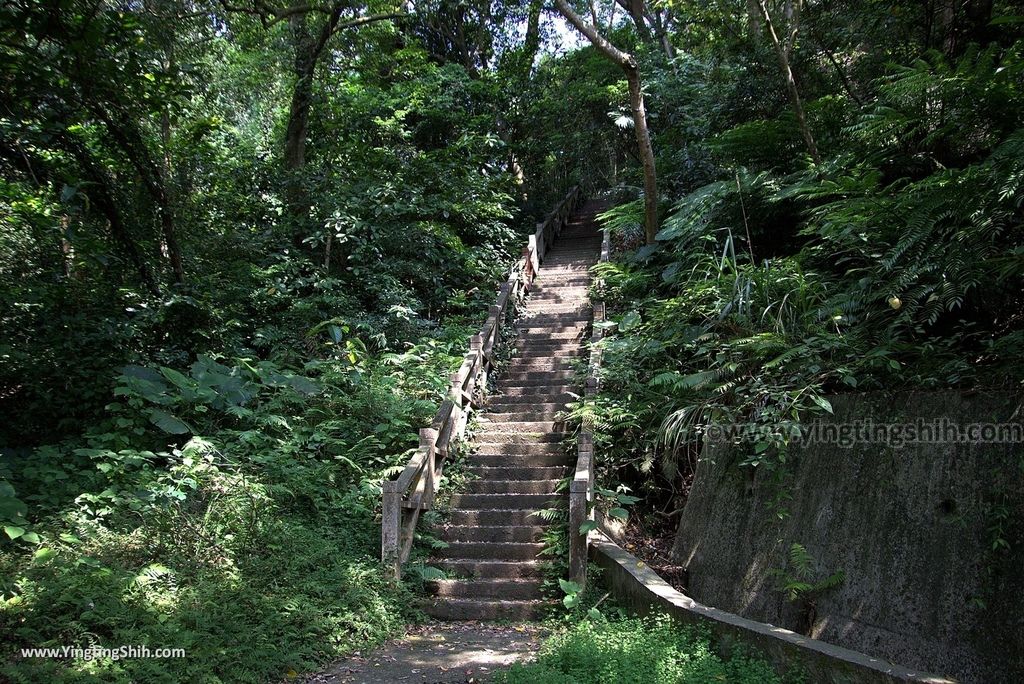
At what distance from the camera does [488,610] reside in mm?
6988

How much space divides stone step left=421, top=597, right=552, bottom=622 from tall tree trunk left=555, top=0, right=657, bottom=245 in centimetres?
781

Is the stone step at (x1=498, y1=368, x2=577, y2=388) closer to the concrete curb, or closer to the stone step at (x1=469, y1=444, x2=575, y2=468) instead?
the stone step at (x1=469, y1=444, x2=575, y2=468)

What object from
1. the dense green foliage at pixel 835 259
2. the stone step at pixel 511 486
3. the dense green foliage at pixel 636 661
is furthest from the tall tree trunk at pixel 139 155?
the dense green foliage at pixel 636 661

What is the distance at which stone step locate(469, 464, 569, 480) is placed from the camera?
8719 mm

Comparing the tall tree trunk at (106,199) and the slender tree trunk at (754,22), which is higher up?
the slender tree trunk at (754,22)

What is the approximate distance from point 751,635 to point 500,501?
4050mm

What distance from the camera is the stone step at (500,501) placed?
27.3 ft

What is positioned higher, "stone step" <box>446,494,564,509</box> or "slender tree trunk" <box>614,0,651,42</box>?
"slender tree trunk" <box>614,0,651,42</box>

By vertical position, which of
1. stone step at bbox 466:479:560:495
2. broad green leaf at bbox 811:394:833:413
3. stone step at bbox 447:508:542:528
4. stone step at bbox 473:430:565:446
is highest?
broad green leaf at bbox 811:394:833:413

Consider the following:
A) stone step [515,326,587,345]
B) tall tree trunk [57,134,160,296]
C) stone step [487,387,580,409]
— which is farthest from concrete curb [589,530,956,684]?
tall tree trunk [57,134,160,296]

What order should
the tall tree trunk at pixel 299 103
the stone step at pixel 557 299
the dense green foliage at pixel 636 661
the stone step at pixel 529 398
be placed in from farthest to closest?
the tall tree trunk at pixel 299 103, the stone step at pixel 557 299, the stone step at pixel 529 398, the dense green foliage at pixel 636 661

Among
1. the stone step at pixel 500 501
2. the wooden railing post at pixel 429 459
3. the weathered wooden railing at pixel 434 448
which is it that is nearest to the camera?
the weathered wooden railing at pixel 434 448

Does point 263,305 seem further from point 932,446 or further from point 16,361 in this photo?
point 932,446

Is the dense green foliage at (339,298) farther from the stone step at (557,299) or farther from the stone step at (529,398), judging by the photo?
the stone step at (557,299)
